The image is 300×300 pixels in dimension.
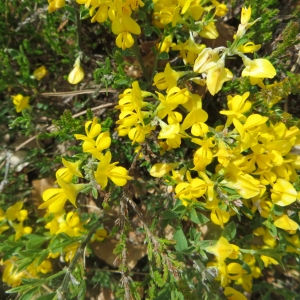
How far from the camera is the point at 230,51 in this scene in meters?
1.86

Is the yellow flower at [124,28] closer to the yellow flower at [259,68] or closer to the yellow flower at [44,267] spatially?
the yellow flower at [259,68]

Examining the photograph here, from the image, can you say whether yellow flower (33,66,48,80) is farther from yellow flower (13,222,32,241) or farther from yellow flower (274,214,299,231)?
yellow flower (274,214,299,231)

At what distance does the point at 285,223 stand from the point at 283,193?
238mm

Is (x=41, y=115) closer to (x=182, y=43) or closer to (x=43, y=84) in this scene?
(x=43, y=84)

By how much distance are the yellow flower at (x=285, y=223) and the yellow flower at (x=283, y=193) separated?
0.58 ft

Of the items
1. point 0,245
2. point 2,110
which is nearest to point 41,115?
point 2,110

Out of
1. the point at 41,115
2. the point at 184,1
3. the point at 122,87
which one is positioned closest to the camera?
the point at 184,1

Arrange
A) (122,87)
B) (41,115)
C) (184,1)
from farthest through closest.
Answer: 1. (41,115)
2. (122,87)
3. (184,1)

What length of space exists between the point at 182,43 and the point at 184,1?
0.30 meters

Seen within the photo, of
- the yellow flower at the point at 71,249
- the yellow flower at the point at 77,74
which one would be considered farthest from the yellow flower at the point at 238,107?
the yellow flower at the point at 71,249

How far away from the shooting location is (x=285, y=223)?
7.16 ft

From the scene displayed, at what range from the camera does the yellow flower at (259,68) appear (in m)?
1.88

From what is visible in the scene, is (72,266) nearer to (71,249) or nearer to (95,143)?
(71,249)

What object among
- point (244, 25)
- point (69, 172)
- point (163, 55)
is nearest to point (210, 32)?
point (163, 55)
